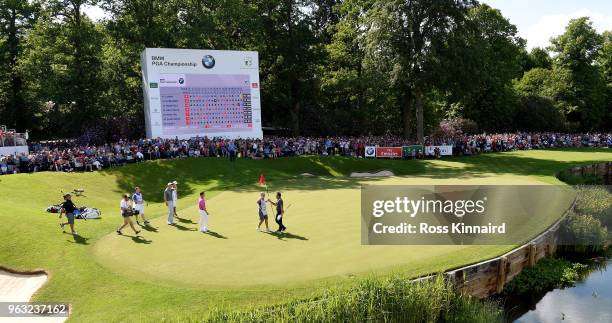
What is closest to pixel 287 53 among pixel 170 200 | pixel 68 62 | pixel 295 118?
pixel 295 118

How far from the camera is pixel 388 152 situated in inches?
1896

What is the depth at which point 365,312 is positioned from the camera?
47.0ft

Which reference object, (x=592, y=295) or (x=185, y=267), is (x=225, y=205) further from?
(x=592, y=295)

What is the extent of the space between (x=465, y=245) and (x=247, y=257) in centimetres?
845

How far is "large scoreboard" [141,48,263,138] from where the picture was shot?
136ft

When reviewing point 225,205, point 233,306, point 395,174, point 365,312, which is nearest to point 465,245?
point 365,312

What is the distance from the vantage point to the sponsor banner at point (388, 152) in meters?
48.0

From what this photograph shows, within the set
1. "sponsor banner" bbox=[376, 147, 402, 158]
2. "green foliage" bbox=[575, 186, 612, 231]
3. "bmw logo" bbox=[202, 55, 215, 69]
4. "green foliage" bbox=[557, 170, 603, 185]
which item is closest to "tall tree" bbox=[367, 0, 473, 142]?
"sponsor banner" bbox=[376, 147, 402, 158]

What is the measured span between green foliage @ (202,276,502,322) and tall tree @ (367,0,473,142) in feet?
121

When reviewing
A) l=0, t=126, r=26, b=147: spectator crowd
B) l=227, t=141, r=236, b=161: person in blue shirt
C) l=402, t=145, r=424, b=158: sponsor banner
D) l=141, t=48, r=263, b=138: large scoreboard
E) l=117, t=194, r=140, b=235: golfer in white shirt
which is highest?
l=141, t=48, r=263, b=138: large scoreboard

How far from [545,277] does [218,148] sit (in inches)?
1118

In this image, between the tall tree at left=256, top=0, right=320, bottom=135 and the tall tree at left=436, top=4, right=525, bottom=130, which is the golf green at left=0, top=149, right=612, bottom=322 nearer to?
the tall tree at left=256, top=0, right=320, bottom=135

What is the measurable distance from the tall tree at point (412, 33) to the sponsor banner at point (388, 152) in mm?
7233

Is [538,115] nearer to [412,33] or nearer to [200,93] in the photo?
[412,33]
